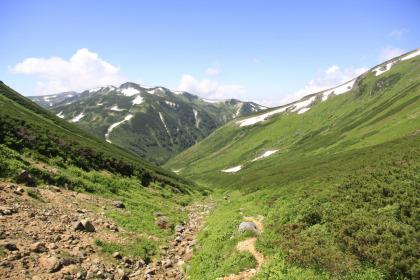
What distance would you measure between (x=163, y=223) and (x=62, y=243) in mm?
10239

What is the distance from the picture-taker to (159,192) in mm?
35062

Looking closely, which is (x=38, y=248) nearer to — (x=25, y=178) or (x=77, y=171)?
(x=25, y=178)

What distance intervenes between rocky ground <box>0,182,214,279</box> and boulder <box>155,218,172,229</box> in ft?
8.48

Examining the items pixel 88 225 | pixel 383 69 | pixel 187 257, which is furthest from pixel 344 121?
pixel 88 225

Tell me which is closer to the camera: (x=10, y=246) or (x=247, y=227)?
(x=10, y=246)

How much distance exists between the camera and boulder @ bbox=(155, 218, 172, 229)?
69.1 ft

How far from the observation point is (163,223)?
2136cm

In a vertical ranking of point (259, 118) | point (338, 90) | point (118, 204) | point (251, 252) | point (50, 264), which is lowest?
point (251, 252)

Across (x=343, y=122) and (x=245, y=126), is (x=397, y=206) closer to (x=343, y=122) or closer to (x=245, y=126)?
(x=343, y=122)

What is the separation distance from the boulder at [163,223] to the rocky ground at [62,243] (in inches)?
102


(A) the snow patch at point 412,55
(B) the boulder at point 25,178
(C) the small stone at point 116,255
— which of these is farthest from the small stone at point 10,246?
(A) the snow patch at point 412,55

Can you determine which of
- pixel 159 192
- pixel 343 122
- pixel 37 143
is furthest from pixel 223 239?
pixel 343 122

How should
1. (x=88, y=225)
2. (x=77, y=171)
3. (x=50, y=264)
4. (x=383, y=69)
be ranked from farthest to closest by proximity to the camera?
(x=383, y=69) → (x=77, y=171) → (x=88, y=225) → (x=50, y=264)

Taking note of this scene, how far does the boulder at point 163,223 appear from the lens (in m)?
21.1
